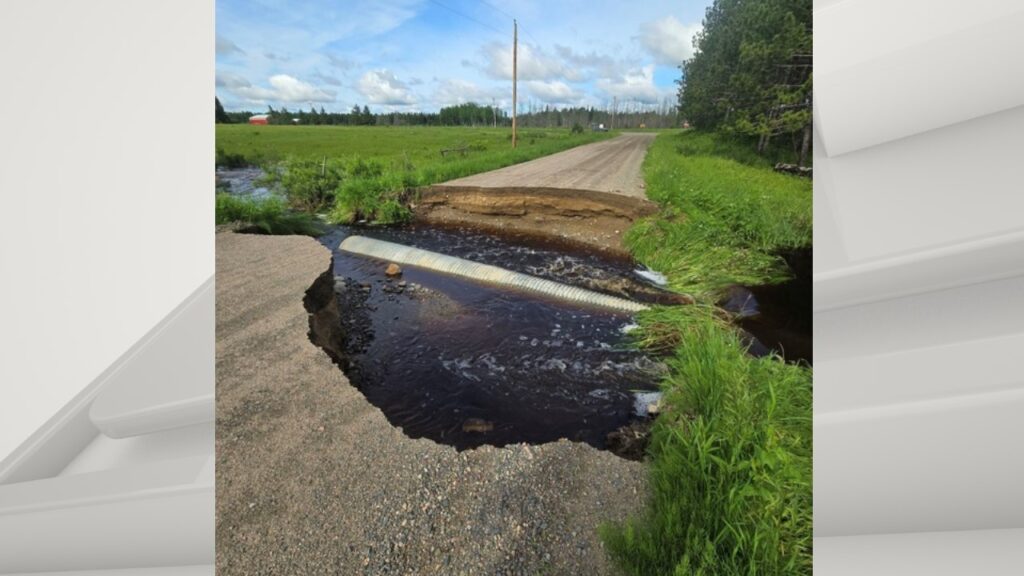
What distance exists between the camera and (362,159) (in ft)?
6.88

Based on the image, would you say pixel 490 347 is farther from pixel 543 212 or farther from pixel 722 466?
pixel 722 466

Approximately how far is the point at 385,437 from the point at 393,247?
77 cm

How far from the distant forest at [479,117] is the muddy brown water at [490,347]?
1.52 ft

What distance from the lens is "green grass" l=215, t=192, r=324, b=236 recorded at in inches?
83.2

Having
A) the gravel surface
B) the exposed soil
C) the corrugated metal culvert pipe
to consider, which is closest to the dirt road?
the exposed soil

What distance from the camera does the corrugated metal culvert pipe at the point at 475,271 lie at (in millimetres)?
1783

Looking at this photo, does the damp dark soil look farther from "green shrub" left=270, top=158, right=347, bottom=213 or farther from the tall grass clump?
"green shrub" left=270, top=158, right=347, bottom=213

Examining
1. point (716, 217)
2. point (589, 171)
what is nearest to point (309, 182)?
point (589, 171)

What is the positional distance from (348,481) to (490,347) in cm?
71

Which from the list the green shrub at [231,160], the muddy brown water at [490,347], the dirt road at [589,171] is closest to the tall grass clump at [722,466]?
the muddy brown water at [490,347]

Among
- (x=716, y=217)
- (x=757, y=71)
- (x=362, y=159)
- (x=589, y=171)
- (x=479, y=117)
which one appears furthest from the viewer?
(x=362, y=159)

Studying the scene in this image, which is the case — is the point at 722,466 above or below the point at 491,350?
below
